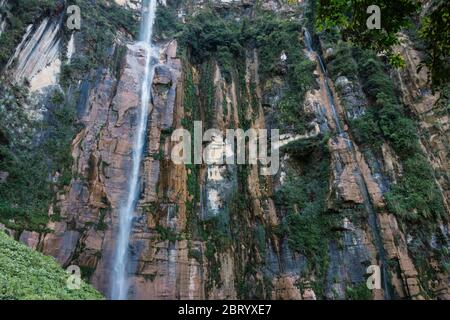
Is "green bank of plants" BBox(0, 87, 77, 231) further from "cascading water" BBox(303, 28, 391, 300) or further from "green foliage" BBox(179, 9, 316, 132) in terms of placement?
"cascading water" BBox(303, 28, 391, 300)

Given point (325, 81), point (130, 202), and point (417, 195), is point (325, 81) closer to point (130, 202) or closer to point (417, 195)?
point (417, 195)

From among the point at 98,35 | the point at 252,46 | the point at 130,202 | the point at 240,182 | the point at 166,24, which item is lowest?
the point at 130,202

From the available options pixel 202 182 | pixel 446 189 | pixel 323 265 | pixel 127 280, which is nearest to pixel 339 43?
pixel 446 189

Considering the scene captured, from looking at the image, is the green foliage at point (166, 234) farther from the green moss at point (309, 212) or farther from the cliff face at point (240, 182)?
the green moss at point (309, 212)

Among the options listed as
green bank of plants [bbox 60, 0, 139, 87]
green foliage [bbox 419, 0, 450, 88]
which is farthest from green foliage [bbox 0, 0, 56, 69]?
green foliage [bbox 419, 0, 450, 88]

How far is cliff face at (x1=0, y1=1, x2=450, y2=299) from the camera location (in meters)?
14.4

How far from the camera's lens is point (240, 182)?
17844mm

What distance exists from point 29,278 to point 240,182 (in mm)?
11354

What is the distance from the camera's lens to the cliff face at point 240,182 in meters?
14.4

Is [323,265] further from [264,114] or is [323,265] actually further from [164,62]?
[164,62]

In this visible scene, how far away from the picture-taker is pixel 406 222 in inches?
583

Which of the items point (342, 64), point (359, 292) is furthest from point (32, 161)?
point (342, 64)

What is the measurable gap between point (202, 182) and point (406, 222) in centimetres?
877

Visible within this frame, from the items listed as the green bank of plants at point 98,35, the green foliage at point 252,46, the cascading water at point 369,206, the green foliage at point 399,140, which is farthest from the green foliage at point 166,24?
the green foliage at point 399,140
